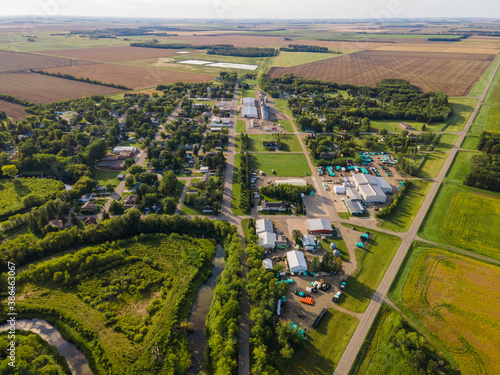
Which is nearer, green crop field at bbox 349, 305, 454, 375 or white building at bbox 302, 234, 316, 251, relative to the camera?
green crop field at bbox 349, 305, 454, 375

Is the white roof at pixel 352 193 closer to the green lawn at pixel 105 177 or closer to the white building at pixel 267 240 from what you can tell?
the white building at pixel 267 240

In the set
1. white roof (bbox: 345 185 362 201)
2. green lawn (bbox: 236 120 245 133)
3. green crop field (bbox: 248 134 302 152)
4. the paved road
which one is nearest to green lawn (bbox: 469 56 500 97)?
the paved road

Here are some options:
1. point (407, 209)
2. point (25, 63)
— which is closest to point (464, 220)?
point (407, 209)

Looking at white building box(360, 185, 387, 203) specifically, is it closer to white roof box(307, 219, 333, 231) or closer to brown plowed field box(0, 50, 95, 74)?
white roof box(307, 219, 333, 231)

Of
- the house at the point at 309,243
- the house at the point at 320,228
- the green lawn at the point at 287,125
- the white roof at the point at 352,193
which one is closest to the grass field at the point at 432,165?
the white roof at the point at 352,193

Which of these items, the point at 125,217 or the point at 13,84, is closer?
the point at 125,217

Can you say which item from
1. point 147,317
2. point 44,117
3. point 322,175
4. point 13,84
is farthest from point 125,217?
point 13,84

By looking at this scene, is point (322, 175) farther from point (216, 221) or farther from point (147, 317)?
point (147, 317)

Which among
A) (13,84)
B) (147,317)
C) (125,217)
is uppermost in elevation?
(13,84)
